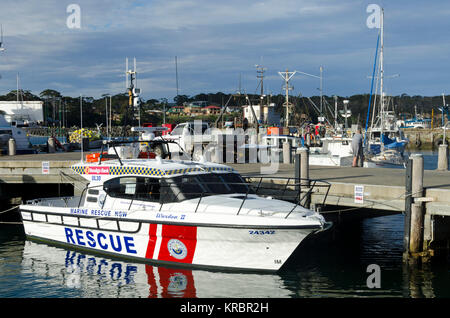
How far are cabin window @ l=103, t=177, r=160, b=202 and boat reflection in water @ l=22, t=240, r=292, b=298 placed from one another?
5.45ft

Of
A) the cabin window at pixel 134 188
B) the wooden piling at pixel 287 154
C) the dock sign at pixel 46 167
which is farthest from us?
the wooden piling at pixel 287 154

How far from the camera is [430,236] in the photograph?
467 inches

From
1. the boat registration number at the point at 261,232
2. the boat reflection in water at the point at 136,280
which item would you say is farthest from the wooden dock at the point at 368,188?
the boat reflection in water at the point at 136,280

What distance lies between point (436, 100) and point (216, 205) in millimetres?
201176

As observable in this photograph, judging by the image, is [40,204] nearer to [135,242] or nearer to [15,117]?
[135,242]

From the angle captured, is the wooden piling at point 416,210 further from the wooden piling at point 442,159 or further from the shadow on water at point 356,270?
the wooden piling at point 442,159

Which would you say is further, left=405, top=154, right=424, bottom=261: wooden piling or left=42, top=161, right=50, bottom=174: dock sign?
left=42, top=161, right=50, bottom=174: dock sign

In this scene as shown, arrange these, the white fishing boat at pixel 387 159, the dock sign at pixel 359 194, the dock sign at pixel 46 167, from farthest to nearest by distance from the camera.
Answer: the white fishing boat at pixel 387 159 < the dock sign at pixel 46 167 < the dock sign at pixel 359 194

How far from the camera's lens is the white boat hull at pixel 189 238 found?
424 inches

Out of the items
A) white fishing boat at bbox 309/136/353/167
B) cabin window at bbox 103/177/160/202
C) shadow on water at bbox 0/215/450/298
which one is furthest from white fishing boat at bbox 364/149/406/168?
cabin window at bbox 103/177/160/202

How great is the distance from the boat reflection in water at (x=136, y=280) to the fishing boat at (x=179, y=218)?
0.29 m

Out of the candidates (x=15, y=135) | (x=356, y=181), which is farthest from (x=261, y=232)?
(x=15, y=135)

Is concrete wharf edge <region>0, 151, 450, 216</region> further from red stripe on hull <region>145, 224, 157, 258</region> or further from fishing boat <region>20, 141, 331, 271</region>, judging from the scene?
red stripe on hull <region>145, 224, 157, 258</region>

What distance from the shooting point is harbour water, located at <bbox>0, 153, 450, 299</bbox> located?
34.5 ft
